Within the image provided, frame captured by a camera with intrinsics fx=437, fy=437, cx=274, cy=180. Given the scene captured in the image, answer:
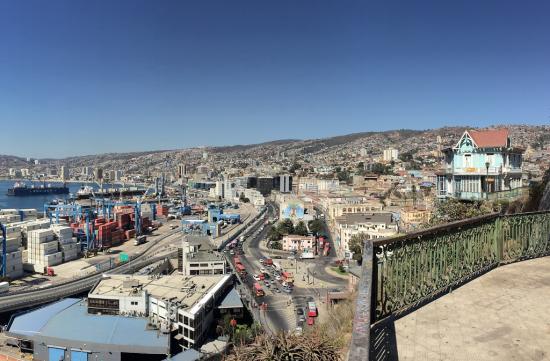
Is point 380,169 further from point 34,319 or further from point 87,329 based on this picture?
point 87,329

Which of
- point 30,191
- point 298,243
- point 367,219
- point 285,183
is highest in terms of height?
point 285,183

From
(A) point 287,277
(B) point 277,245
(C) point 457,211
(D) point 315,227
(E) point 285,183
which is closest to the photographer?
(C) point 457,211

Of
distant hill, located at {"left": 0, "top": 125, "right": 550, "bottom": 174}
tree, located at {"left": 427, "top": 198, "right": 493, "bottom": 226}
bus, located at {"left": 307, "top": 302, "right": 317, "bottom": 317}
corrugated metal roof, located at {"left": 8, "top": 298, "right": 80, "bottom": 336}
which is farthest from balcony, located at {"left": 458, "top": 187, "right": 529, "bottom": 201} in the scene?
distant hill, located at {"left": 0, "top": 125, "right": 550, "bottom": 174}

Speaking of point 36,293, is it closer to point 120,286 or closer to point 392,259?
point 120,286

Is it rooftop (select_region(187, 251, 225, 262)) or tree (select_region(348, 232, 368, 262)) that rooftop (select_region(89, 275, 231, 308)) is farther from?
tree (select_region(348, 232, 368, 262))

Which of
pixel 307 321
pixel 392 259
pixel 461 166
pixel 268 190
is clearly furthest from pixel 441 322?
pixel 268 190

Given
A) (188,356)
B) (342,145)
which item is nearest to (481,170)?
(188,356)
